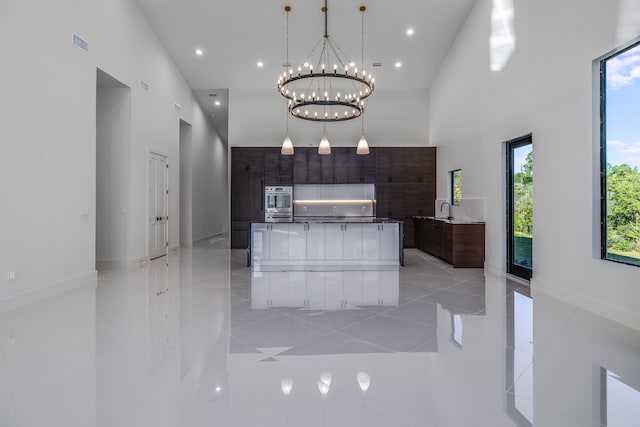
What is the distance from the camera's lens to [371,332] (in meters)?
3.12

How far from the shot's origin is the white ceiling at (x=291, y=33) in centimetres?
679

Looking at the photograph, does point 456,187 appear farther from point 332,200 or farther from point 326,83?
point 326,83

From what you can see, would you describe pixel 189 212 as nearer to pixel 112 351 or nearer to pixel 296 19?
pixel 296 19

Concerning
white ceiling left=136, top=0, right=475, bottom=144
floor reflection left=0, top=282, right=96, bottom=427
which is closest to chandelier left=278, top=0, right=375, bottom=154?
white ceiling left=136, top=0, right=475, bottom=144

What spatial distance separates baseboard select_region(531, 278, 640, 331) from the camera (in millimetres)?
3270

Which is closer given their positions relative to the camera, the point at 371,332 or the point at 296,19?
the point at 371,332

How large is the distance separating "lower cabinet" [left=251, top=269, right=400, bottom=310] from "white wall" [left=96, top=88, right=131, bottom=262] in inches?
112

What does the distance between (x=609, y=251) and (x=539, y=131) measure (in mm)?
1861

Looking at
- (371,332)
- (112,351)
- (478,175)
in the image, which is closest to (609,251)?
(371,332)

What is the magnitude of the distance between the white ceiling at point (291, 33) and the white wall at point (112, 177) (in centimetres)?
217

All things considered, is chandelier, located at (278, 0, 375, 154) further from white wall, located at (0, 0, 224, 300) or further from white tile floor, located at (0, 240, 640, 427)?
white tile floor, located at (0, 240, 640, 427)

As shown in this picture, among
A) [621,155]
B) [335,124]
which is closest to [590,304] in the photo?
[621,155]

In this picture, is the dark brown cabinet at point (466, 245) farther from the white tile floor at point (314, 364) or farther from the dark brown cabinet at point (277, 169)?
the dark brown cabinet at point (277, 169)

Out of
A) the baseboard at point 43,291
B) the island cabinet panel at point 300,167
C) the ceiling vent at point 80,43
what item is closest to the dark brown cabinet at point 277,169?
the island cabinet panel at point 300,167
